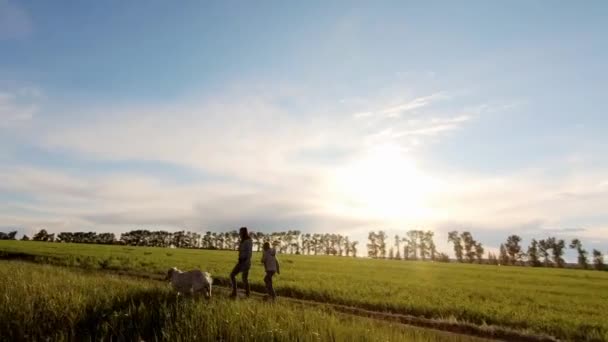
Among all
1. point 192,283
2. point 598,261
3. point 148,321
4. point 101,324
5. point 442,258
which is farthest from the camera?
point 442,258

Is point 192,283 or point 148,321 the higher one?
point 192,283

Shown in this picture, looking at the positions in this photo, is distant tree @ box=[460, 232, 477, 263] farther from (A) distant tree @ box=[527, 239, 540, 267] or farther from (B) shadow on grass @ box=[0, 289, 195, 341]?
(B) shadow on grass @ box=[0, 289, 195, 341]

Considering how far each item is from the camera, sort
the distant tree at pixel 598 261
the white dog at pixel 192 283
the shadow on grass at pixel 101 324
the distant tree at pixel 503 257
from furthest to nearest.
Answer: the distant tree at pixel 503 257 → the distant tree at pixel 598 261 → the white dog at pixel 192 283 → the shadow on grass at pixel 101 324

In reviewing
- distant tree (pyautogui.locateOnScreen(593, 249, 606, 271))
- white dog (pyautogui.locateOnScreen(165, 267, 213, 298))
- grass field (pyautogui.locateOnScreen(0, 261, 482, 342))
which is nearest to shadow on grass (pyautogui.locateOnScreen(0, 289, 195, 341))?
grass field (pyautogui.locateOnScreen(0, 261, 482, 342))

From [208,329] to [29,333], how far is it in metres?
3.36

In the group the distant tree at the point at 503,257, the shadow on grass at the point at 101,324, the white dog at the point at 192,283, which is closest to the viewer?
the shadow on grass at the point at 101,324

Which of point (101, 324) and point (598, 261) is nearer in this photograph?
point (101, 324)

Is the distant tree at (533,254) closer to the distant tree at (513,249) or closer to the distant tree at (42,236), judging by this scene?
the distant tree at (513,249)

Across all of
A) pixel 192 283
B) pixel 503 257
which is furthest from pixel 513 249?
pixel 192 283

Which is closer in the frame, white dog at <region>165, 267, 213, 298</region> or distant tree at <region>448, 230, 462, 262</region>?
white dog at <region>165, 267, 213, 298</region>

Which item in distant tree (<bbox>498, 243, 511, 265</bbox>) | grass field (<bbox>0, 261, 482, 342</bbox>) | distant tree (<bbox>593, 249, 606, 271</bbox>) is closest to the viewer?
grass field (<bbox>0, 261, 482, 342</bbox>)

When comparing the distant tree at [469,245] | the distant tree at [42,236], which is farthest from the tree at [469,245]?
the distant tree at [42,236]

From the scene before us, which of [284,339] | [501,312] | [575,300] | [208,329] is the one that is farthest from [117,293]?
[575,300]

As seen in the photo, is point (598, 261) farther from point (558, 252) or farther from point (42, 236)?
point (42, 236)
